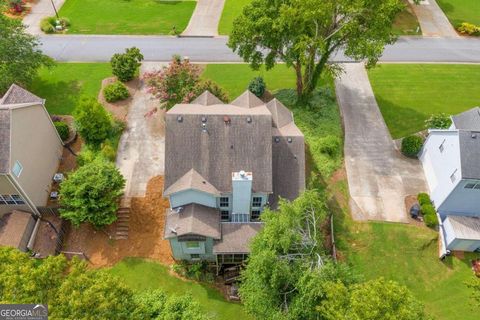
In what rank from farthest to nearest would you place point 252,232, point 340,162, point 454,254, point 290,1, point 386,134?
point 386,134 < point 340,162 < point 290,1 < point 454,254 < point 252,232

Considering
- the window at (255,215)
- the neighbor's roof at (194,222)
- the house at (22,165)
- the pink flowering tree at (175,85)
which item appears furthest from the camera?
the pink flowering tree at (175,85)

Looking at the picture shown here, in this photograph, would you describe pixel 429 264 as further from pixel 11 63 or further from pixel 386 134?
pixel 11 63

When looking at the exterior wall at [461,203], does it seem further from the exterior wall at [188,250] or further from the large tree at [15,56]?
the large tree at [15,56]

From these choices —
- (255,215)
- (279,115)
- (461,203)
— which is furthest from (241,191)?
(461,203)

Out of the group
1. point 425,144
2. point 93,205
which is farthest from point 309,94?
point 93,205

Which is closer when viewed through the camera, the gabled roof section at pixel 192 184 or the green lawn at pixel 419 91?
the gabled roof section at pixel 192 184

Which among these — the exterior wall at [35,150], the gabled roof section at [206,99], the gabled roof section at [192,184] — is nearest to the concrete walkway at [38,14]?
the exterior wall at [35,150]

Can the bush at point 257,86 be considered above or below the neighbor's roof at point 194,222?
above

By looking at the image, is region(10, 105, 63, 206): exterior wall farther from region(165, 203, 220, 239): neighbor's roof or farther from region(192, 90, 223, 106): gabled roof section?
region(192, 90, 223, 106): gabled roof section
